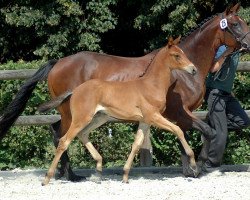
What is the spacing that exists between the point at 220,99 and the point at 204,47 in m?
0.64

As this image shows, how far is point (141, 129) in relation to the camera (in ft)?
24.3

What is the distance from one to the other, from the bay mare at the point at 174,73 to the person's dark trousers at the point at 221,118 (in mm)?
172

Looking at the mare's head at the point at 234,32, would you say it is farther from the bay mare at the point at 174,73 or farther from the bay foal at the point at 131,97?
the bay foal at the point at 131,97

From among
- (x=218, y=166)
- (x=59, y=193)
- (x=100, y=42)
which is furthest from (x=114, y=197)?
(x=100, y=42)

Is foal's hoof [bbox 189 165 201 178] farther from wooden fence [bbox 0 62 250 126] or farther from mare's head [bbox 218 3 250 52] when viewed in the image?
mare's head [bbox 218 3 250 52]

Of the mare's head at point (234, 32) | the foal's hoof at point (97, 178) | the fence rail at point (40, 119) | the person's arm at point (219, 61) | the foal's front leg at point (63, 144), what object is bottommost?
the foal's hoof at point (97, 178)

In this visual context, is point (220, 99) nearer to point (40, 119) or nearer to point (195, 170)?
point (195, 170)

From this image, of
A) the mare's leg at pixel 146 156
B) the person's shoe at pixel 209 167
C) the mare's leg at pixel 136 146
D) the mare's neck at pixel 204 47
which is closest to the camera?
the mare's leg at pixel 136 146

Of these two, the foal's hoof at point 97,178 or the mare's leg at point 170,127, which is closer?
the mare's leg at point 170,127

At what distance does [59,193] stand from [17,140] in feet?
9.86

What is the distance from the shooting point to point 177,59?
23.4ft

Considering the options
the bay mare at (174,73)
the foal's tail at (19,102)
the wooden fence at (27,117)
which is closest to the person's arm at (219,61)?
the bay mare at (174,73)

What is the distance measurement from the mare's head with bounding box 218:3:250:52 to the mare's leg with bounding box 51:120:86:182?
2225mm

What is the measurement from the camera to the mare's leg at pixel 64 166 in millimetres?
7750
